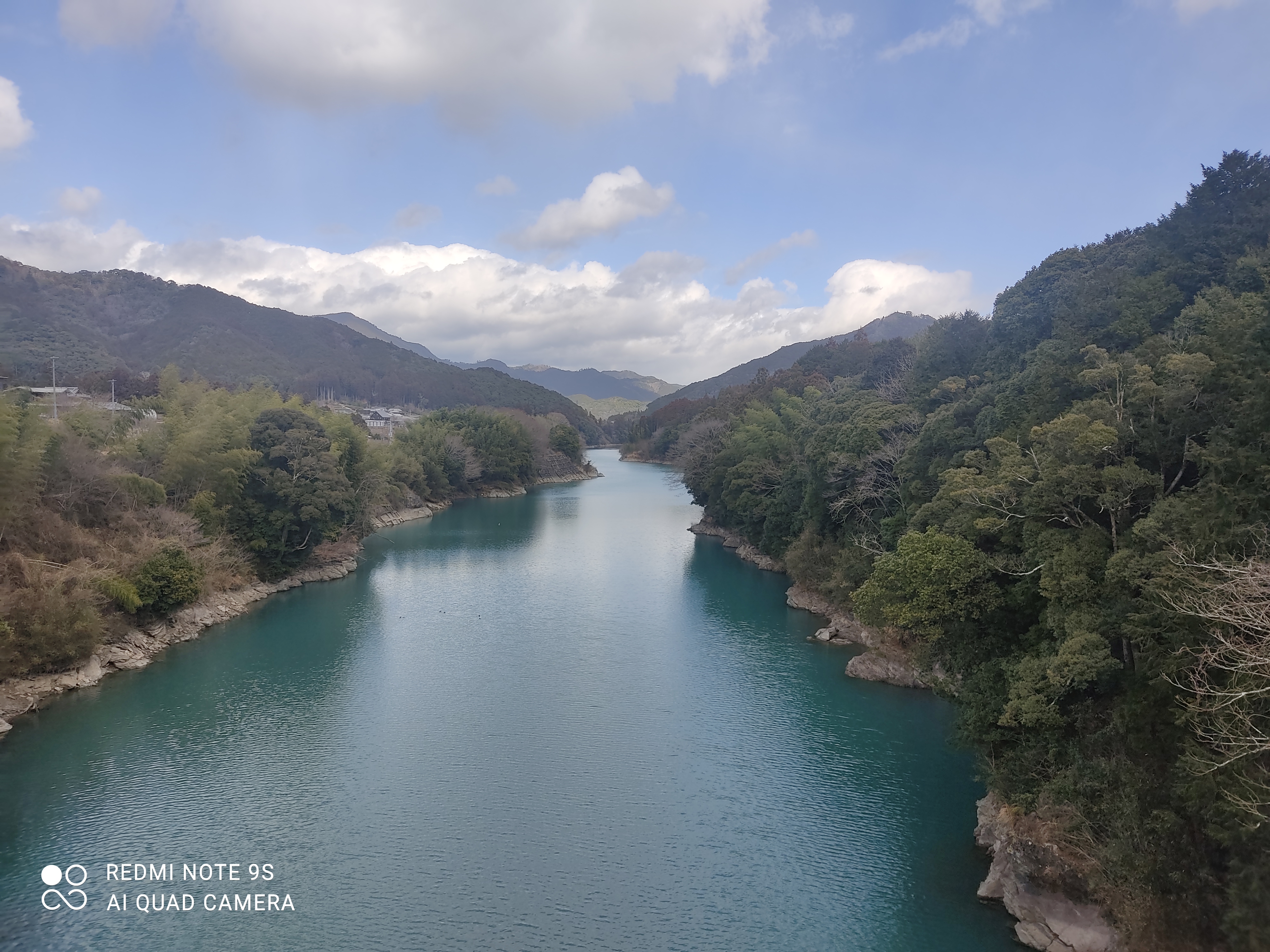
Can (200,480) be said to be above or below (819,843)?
above

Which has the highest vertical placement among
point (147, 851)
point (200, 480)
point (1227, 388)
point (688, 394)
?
point (688, 394)

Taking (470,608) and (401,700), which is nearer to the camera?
(401,700)

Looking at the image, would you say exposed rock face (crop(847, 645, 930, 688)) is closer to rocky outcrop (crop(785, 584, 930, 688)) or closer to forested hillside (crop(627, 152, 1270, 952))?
rocky outcrop (crop(785, 584, 930, 688))

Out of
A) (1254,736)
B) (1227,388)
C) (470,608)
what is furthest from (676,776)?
(470,608)

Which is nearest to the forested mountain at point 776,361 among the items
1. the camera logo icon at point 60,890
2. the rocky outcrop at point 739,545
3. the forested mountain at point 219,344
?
the forested mountain at point 219,344

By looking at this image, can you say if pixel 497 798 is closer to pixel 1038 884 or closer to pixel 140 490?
pixel 1038 884

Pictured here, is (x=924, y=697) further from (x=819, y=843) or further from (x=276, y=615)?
(x=276, y=615)

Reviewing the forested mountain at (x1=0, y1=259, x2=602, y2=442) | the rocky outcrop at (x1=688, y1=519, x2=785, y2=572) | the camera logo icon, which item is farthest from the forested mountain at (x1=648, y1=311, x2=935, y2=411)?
Result: the camera logo icon
